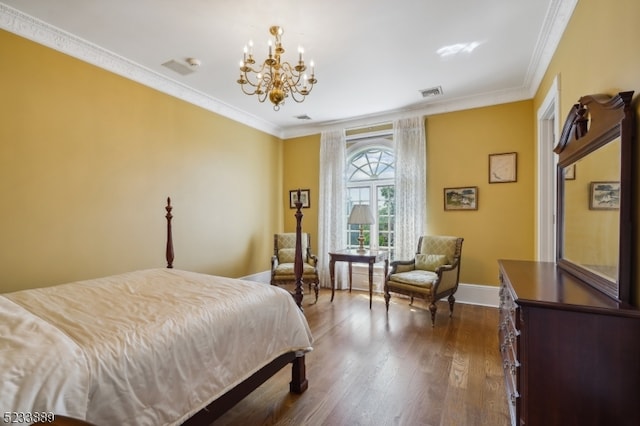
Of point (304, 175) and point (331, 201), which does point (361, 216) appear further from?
point (304, 175)

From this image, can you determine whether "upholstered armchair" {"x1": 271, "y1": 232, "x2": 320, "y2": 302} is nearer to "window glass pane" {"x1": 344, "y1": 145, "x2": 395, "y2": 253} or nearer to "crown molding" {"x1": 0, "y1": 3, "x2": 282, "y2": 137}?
"window glass pane" {"x1": 344, "y1": 145, "x2": 395, "y2": 253}

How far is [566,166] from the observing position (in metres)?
2.26

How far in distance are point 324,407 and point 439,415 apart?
0.74m

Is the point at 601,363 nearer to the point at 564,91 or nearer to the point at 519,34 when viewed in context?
the point at 564,91

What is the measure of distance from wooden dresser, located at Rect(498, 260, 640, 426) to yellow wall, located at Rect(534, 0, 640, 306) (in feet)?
0.72

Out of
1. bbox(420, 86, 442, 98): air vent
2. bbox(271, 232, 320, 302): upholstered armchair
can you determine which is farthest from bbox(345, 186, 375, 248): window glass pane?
bbox(420, 86, 442, 98): air vent

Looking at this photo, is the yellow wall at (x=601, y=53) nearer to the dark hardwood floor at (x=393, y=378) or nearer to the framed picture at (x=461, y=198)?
the dark hardwood floor at (x=393, y=378)

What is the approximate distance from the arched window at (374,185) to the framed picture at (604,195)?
10.7 feet

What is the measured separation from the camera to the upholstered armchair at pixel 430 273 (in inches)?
138

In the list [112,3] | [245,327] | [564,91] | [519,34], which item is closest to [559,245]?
[564,91]

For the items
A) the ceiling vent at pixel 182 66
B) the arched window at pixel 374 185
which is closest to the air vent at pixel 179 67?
the ceiling vent at pixel 182 66

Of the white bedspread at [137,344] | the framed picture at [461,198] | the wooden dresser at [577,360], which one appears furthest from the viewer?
the framed picture at [461,198]

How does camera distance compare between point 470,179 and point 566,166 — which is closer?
point 566,166

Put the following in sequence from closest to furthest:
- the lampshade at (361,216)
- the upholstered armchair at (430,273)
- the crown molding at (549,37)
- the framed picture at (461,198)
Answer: the crown molding at (549,37) < the upholstered armchair at (430,273) < the framed picture at (461,198) < the lampshade at (361,216)
